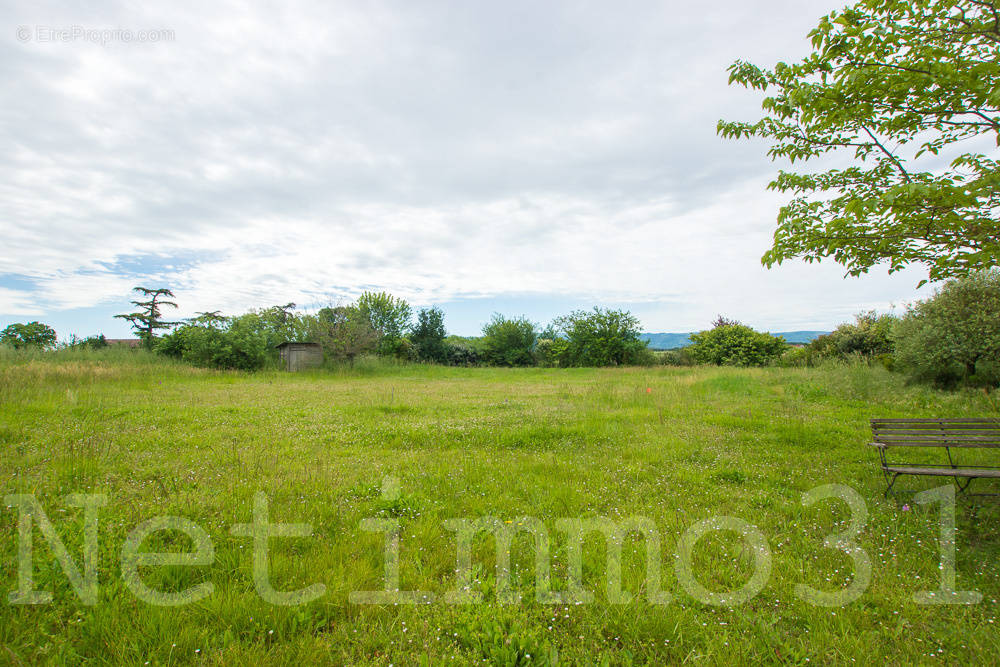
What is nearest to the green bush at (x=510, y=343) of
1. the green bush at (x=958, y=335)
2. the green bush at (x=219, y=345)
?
the green bush at (x=219, y=345)

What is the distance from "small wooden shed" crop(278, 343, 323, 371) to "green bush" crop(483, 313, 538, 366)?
13.8 meters

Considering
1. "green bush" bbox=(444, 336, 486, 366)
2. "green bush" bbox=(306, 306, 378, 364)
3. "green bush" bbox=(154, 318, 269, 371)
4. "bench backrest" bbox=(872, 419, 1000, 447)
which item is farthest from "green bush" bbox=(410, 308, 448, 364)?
"bench backrest" bbox=(872, 419, 1000, 447)

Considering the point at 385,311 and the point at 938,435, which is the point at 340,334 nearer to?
the point at 385,311

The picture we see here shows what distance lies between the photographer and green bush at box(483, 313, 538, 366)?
111ft

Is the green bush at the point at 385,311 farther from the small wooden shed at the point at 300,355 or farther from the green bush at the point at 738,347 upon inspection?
the green bush at the point at 738,347

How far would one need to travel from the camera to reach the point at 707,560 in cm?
323

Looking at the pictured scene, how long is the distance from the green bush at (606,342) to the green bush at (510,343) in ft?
13.1

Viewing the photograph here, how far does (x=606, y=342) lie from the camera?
30.6 metres

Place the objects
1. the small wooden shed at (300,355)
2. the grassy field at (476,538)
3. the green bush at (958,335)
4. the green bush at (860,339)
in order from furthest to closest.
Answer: the small wooden shed at (300,355)
the green bush at (860,339)
the green bush at (958,335)
the grassy field at (476,538)

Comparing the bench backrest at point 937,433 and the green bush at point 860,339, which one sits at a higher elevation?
the green bush at point 860,339

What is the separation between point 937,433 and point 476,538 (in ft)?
19.6

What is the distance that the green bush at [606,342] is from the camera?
3038 cm

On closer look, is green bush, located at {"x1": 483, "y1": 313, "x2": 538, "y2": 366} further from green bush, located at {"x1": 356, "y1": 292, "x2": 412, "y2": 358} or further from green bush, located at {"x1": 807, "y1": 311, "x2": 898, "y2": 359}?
green bush, located at {"x1": 807, "y1": 311, "x2": 898, "y2": 359}

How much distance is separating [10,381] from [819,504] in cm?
1757
